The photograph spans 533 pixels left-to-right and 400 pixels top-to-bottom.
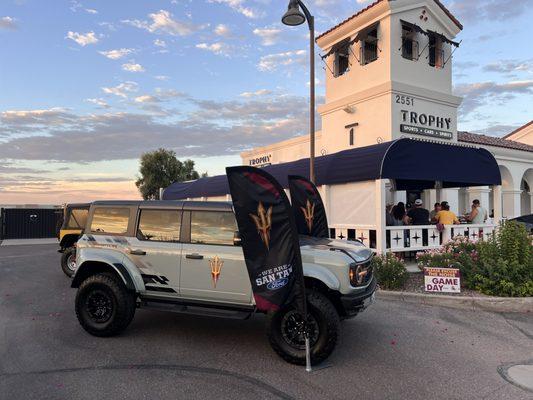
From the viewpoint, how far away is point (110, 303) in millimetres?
5941

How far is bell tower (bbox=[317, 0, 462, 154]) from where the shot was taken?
17.3 meters

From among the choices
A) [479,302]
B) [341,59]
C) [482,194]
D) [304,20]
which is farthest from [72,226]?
[482,194]

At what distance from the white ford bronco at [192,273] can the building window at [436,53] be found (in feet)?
52.1

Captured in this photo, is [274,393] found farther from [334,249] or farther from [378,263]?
[378,263]

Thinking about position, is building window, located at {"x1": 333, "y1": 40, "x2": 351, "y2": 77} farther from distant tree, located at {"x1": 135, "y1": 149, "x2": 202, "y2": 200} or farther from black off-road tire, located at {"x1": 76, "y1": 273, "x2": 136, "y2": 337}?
distant tree, located at {"x1": 135, "y1": 149, "x2": 202, "y2": 200}

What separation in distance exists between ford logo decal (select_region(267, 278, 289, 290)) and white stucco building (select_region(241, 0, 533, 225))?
40.7ft

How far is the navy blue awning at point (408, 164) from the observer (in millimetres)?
11117

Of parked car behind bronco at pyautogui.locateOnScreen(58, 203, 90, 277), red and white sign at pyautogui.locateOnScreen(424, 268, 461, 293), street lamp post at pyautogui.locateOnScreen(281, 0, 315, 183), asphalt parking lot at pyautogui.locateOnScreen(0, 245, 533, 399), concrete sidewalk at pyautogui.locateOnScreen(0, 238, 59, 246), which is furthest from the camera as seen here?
concrete sidewalk at pyautogui.locateOnScreen(0, 238, 59, 246)

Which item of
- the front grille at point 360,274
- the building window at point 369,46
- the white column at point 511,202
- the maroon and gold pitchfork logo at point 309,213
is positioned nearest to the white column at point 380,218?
the maroon and gold pitchfork logo at point 309,213

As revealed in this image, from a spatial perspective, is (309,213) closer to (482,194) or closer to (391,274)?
(391,274)

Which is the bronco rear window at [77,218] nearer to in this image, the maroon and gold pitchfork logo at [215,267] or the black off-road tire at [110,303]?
the black off-road tire at [110,303]

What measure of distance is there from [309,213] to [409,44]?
571 inches

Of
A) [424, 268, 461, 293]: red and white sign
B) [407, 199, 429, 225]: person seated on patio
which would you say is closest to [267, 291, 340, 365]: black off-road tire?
[424, 268, 461, 293]: red and white sign

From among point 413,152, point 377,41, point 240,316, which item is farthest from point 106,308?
point 377,41
